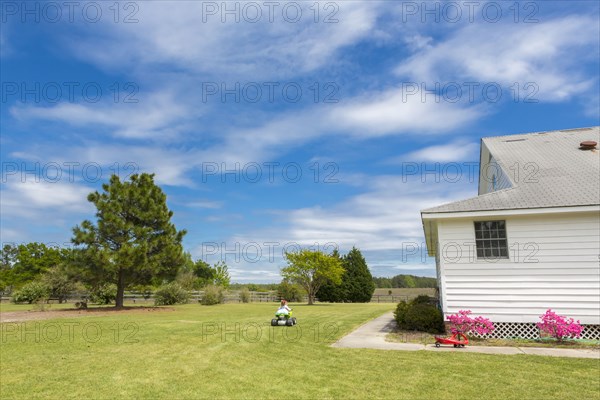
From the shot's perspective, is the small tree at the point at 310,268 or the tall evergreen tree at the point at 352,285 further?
the tall evergreen tree at the point at 352,285

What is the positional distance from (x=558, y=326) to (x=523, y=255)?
208 cm

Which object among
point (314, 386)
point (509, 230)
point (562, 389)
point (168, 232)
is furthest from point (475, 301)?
point (168, 232)

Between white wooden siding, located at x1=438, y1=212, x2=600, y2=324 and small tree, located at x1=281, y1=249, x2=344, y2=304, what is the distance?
2227 cm

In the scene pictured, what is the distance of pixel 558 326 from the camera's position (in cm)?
1053

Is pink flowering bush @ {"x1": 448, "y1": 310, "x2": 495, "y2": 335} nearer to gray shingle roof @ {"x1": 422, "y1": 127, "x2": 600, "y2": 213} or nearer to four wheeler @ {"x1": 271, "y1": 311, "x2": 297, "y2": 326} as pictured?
gray shingle roof @ {"x1": 422, "y1": 127, "x2": 600, "y2": 213}

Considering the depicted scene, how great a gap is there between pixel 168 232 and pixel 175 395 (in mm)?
21987

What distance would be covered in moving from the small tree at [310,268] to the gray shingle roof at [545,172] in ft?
60.8

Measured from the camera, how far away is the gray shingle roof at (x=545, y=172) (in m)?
11.5

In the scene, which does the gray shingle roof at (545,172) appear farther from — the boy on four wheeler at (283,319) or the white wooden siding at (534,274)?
the boy on four wheeler at (283,319)

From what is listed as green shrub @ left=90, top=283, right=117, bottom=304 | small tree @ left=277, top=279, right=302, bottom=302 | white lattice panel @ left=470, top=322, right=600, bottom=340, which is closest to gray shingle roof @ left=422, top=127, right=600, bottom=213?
white lattice panel @ left=470, top=322, right=600, bottom=340

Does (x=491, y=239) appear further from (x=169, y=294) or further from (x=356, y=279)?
(x=356, y=279)

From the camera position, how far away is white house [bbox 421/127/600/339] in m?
10.9

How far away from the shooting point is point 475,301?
37.2 ft

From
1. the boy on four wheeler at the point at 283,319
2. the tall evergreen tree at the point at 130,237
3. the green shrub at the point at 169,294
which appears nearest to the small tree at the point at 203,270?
the green shrub at the point at 169,294
